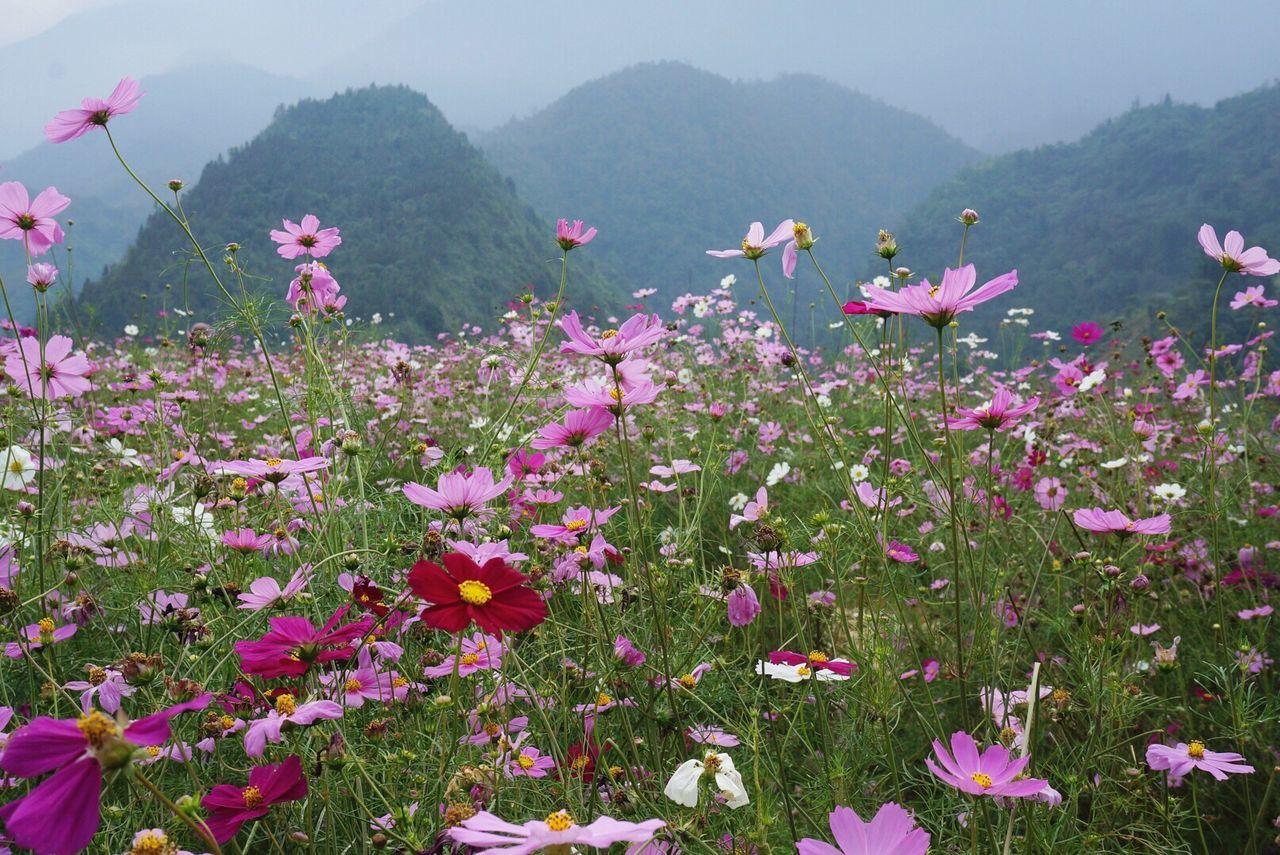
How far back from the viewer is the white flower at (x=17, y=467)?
55.6 inches

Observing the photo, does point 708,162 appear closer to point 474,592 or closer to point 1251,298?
point 1251,298

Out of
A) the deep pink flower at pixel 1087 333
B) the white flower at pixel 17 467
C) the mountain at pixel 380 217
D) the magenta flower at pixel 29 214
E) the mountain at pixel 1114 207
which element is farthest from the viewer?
the mountain at pixel 380 217

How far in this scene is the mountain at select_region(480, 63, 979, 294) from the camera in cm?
5366

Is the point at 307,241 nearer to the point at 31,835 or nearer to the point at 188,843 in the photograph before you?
the point at 188,843

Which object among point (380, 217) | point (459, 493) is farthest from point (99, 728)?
point (380, 217)

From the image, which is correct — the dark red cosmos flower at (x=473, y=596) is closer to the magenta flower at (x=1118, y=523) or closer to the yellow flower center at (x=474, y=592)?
the yellow flower center at (x=474, y=592)

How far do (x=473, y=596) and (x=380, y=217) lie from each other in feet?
124

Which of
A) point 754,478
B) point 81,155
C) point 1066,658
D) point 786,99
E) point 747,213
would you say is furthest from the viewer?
point 81,155

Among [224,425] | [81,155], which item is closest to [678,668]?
[224,425]

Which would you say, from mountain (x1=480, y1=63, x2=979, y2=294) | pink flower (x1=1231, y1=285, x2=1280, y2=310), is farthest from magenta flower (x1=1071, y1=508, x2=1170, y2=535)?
mountain (x1=480, y1=63, x2=979, y2=294)

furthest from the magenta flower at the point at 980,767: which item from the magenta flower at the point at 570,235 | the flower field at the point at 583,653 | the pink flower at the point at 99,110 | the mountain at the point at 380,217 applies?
the mountain at the point at 380,217

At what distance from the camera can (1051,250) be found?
2980 cm

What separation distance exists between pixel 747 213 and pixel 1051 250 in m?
32.8

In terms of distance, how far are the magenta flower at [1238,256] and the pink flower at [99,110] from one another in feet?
5.36
